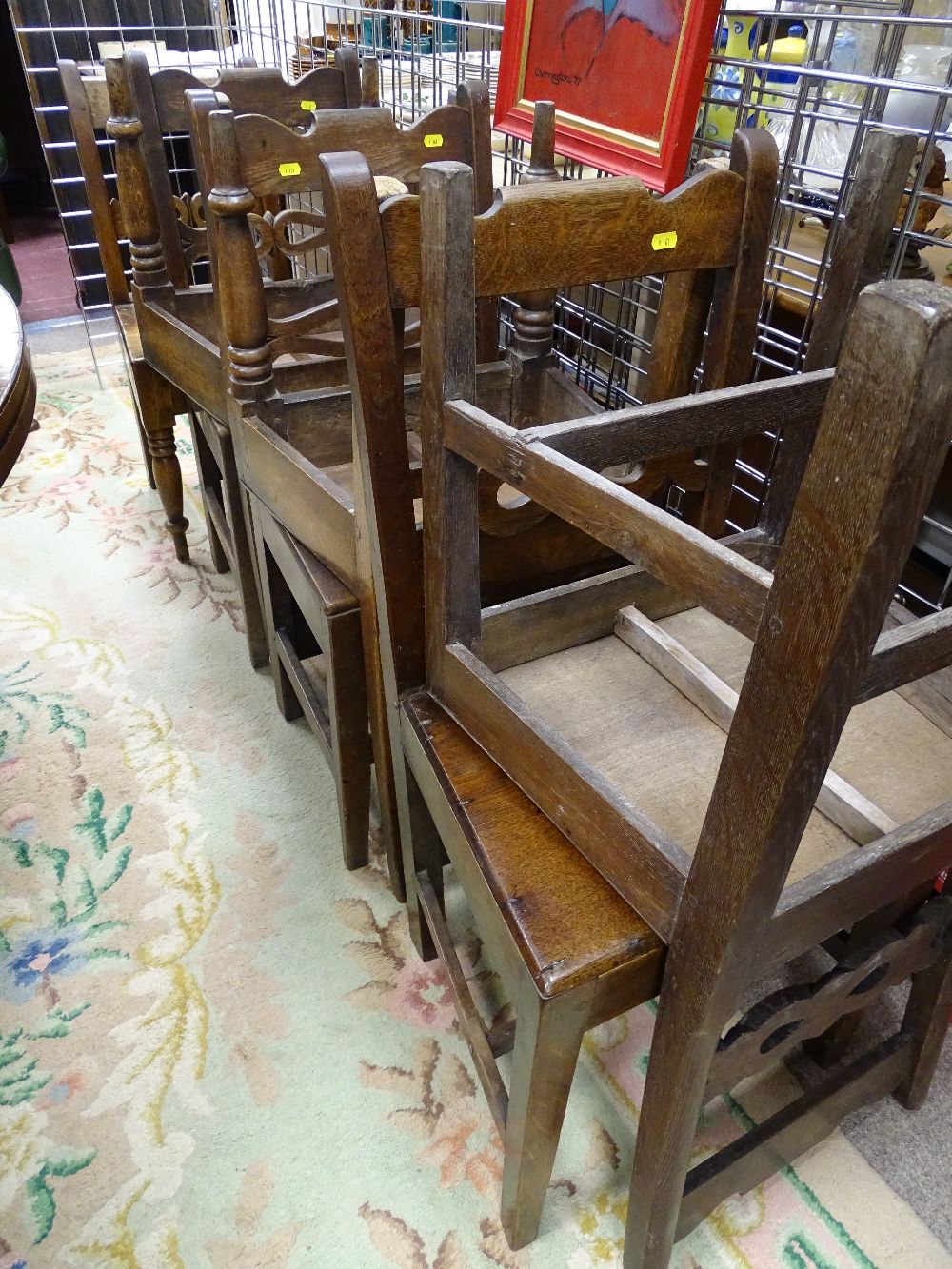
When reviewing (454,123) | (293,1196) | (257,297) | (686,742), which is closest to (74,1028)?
(293,1196)

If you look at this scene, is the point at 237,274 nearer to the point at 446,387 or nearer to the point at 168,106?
the point at 446,387

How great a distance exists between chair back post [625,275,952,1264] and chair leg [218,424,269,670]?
3.23 ft

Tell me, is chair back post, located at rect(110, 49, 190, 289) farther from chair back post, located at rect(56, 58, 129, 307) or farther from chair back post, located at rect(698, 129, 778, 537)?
chair back post, located at rect(698, 129, 778, 537)

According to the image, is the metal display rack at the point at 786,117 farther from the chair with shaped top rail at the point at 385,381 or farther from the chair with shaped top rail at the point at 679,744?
the chair with shaped top rail at the point at 679,744

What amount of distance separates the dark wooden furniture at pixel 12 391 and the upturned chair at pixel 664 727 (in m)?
0.31

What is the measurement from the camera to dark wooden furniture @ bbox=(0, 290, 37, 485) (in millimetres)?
757

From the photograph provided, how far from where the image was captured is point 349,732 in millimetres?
1095

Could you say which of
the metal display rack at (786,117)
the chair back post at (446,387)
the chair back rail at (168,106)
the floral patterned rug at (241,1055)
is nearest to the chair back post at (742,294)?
the metal display rack at (786,117)

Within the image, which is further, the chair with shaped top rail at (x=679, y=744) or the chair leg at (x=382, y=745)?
the chair leg at (x=382, y=745)

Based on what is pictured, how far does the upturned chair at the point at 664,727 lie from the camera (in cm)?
40

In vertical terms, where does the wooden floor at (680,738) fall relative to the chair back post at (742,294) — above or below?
below

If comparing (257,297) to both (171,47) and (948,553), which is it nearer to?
(948,553)
